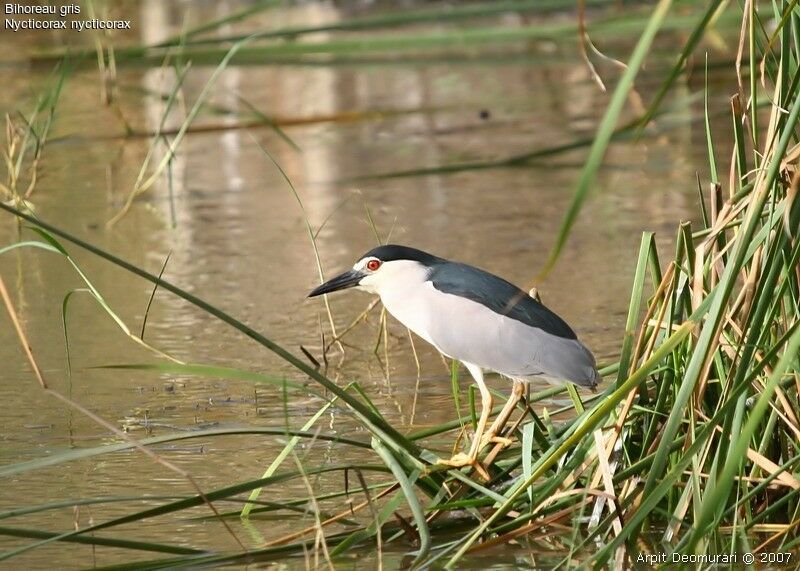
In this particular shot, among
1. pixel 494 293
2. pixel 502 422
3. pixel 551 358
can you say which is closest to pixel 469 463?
pixel 502 422

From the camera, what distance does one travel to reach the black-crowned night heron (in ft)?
12.3

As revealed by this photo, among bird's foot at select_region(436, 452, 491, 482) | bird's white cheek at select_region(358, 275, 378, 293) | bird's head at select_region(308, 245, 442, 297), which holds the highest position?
bird's head at select_region(308, 245, 442, 297)

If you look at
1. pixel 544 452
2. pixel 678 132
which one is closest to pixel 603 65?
pixel 678 132

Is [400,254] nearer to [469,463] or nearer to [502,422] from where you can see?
[502,422]

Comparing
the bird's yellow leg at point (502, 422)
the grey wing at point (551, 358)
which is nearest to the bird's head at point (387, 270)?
the grey wing at point (551, 358)

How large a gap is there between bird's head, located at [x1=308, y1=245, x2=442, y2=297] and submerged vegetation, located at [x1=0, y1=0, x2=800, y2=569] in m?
0.75

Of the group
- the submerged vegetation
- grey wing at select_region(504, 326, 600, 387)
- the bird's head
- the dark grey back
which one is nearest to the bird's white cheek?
the bird's head

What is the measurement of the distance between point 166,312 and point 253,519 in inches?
104

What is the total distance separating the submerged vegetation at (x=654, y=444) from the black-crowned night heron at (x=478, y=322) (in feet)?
0.33

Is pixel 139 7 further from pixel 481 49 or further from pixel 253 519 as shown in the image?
pixel 253 519

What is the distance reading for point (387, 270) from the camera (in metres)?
4.30

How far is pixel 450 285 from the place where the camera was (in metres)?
4.14

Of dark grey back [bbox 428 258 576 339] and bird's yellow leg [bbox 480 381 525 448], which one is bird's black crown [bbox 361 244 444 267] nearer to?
dark grey back [bbox 428 258 576 339]

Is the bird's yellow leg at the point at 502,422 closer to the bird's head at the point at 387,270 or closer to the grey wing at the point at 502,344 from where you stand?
the grey wing at the point at 502,344
